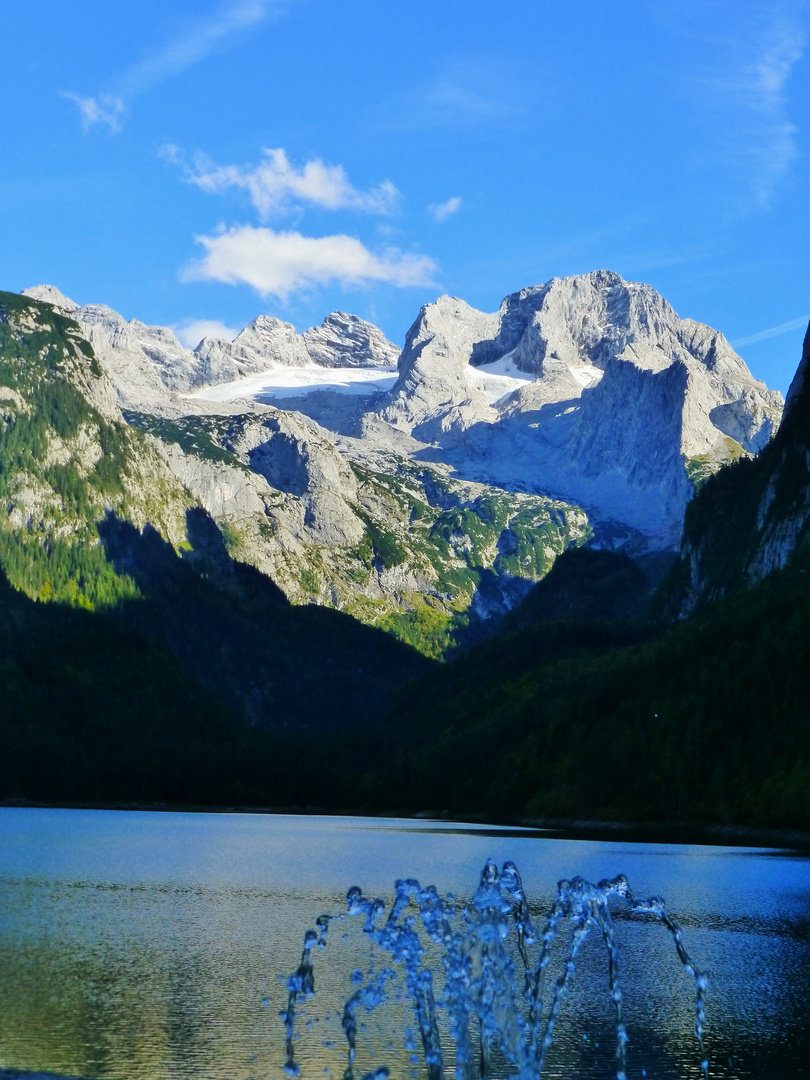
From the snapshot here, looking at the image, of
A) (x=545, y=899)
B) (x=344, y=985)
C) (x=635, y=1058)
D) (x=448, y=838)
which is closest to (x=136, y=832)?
(x=448, y=838)

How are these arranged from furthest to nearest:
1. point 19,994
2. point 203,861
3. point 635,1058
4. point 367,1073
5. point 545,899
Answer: point 203,861 < point 545,899 < point 19,994 < point 635,1058 < point 367,1073

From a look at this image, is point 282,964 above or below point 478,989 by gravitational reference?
below

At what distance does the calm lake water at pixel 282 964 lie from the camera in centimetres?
4731

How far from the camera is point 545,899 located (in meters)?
93.1

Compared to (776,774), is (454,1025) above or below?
below

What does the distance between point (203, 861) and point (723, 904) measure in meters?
55.3

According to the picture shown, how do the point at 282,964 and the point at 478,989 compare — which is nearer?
the point at 478,989

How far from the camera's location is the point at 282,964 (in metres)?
65.8

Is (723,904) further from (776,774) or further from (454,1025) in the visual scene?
(776,774)

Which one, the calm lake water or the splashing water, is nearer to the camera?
the splashing water

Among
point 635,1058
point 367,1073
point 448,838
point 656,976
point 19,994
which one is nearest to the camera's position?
point 367,1073

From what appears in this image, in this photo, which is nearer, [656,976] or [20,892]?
[656,976]

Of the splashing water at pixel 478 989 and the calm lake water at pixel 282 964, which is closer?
the splashing water at pixel 478 989

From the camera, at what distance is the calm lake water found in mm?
47312
